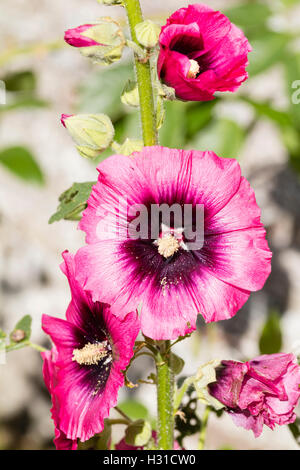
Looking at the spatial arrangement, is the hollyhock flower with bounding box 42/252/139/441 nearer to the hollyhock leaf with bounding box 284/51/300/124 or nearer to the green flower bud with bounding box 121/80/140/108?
the green flower bud with bounding box 121/80/140/108

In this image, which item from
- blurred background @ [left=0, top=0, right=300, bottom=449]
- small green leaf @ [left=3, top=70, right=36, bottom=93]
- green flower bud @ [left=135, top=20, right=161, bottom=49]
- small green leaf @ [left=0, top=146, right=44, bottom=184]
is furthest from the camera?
blurred background @ [left=0, top=0, right=300, bottom=449]

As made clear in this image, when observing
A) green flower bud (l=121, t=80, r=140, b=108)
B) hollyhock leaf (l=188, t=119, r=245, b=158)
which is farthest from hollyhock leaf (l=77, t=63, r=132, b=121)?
green flower bud (l=121, t=80, r=140, b=108)

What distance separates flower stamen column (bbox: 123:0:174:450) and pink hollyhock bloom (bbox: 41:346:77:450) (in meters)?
0.13

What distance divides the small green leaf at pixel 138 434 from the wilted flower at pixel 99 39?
20.0 inches

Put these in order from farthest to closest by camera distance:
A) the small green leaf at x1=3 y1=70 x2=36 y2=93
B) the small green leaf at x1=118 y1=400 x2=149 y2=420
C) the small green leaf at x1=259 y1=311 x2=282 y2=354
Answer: the small green leaf at x1=3 y1=70 x2=36 y2=93, the small green leaf at x1=118 y1=400 x2=149 y2=420, the small green leaf at x1=259 y1=311 x2=282 y2=354

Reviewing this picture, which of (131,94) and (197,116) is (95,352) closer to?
(131,94)

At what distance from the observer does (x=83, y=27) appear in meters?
0.76

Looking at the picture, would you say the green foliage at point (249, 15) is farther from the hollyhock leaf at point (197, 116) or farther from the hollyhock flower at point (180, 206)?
the hollyhock flower at point (180, 206)

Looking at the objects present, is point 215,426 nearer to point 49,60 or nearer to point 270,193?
point 270,193

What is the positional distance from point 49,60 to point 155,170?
202 cm

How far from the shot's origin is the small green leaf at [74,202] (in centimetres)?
83

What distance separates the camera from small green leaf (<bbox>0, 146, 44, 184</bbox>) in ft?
5.18
